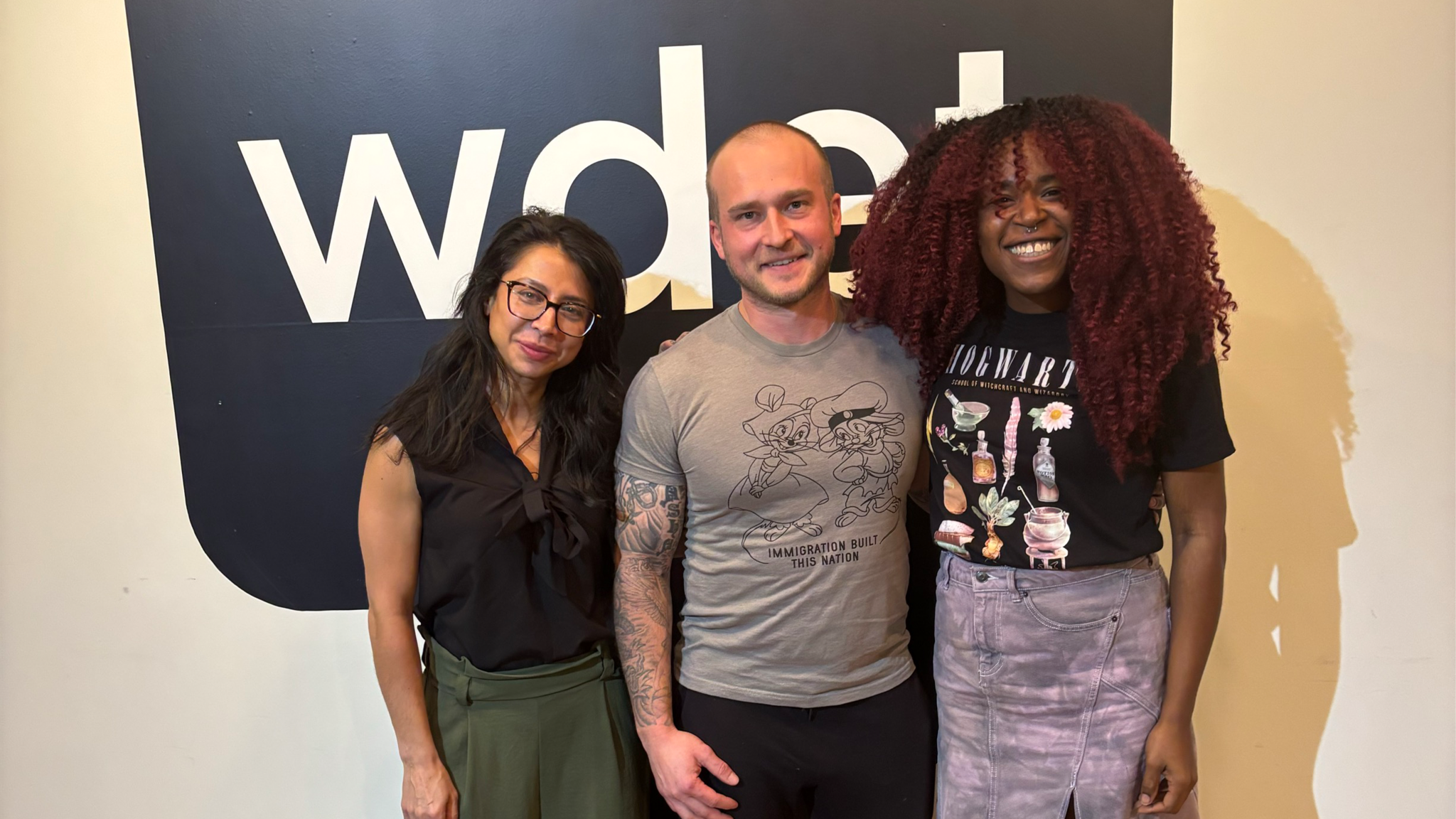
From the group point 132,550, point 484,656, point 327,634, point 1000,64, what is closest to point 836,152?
point 1000,64

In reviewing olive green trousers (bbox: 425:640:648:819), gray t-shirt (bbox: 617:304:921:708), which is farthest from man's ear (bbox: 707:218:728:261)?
olive green trousers (bbox: 425:640:648:819)

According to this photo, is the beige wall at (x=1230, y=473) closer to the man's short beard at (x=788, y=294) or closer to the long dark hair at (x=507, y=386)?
the long dark hair at (x=507, y=386)

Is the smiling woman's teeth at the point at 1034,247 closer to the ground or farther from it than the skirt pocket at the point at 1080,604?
farther from it

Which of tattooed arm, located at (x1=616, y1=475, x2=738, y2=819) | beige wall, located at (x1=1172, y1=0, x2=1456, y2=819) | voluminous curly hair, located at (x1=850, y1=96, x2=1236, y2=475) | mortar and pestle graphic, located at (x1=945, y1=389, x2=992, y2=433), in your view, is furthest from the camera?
beige wall, located at (x1=1172, y1=0, x2=1456, y2=819)

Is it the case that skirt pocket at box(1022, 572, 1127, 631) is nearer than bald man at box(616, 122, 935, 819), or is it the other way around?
skirt pocket at box(1022, 572, 1127, 631)

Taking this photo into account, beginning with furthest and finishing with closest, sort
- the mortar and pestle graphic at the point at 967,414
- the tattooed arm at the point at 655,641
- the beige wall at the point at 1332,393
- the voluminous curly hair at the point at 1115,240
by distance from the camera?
the beige wall at the point at 1332,393 → the tattooed arm at the point at 655,641 → the mortar and pestle graphic at the point at 967,414 → the voluminous curly hair at the point at 1115,240

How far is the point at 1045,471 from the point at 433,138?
1673mm

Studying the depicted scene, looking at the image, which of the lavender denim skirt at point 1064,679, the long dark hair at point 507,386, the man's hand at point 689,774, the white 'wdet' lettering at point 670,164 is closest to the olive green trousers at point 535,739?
the man's hand at point 689,774

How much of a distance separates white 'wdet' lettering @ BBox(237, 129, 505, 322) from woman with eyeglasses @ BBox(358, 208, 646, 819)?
0.45 meters

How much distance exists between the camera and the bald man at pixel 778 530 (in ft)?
5.34

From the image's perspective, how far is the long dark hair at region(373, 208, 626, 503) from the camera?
5.39 ft

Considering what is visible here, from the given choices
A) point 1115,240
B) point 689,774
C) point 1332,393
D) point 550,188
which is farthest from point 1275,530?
point 550,188

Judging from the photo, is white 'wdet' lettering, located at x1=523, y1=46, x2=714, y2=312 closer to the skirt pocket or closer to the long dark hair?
the long dark hair

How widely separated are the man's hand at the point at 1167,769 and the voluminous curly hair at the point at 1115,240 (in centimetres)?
50
